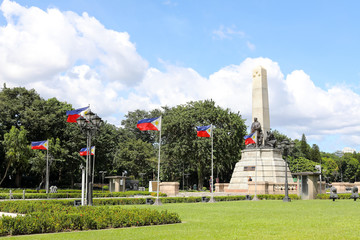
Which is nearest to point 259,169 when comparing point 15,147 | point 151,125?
point 151,125

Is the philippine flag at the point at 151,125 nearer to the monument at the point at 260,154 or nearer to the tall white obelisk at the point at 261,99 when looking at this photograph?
the monument at the point at 260,154

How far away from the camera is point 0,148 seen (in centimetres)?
5238

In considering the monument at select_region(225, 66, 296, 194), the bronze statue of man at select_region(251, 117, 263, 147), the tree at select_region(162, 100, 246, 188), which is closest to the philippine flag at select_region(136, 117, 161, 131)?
the monument at select_region(225, 66, 296, 194)

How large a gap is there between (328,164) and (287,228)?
111841 millimetres

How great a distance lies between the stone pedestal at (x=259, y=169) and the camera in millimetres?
43594

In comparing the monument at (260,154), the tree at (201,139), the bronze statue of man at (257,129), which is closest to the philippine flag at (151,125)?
the monument at (260,154)

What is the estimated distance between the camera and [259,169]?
145 ft

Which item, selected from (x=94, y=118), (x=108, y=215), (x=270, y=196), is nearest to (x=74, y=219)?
(x=108, y=215)

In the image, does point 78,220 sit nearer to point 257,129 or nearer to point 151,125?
point 151,125

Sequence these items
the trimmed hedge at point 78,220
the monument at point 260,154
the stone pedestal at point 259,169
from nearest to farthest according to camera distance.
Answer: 1. the trimmed hedge at point 78,220
2. the stone pedestal at point 259,169
3. the monument at point 260,154

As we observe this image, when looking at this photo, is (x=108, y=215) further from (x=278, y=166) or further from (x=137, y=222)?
(x=278, y=166)

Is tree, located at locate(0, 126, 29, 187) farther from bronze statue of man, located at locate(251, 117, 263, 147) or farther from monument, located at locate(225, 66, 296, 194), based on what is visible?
bronze statue of man, located at locate(251, 117, 263, 147)

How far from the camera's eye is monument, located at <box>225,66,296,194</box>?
43781mm

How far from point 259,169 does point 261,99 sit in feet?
27.7
